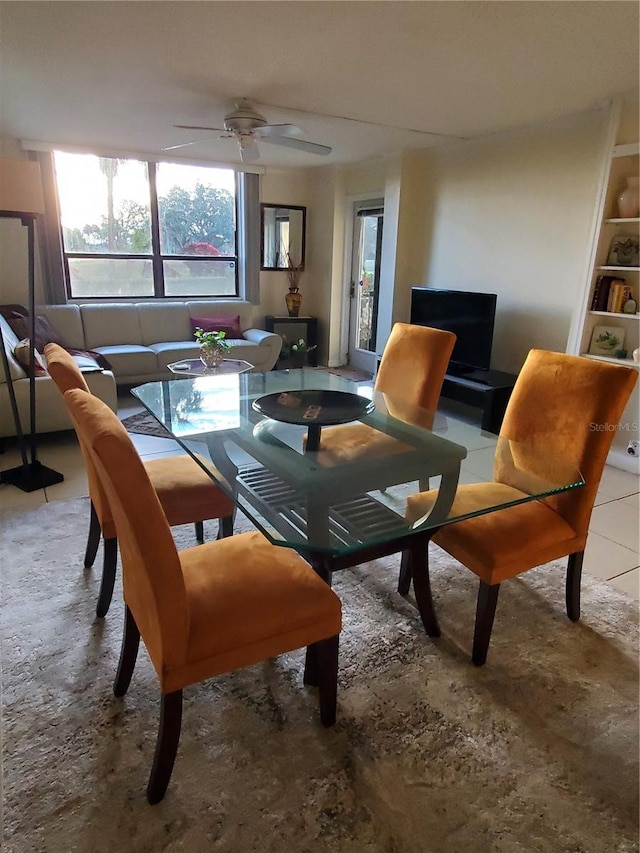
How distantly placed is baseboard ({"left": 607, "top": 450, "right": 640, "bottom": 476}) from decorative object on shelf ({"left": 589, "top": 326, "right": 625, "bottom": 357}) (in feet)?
2.21

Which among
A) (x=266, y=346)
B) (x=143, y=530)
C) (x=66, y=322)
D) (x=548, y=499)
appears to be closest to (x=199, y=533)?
(x=143, y=530)

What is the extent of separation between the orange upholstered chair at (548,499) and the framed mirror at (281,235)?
504 cm

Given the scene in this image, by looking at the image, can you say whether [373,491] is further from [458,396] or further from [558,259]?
[558,259]

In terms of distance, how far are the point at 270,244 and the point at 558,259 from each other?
363 centimetres

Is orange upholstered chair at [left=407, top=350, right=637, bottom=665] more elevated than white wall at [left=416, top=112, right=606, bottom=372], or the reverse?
white wall at [left=416, top=112, right=606, bottom=372]

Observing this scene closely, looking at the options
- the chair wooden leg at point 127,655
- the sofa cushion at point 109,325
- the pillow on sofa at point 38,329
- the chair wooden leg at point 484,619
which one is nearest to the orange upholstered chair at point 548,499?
the chair wooden leg at point 484,619

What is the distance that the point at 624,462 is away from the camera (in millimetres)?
3553

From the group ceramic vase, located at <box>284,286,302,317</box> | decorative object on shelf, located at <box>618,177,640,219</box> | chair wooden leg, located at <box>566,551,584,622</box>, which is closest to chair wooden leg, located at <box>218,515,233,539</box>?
chair wooden leg, located at <box>566,551,584,622</box>

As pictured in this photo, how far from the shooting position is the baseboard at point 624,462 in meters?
3.48

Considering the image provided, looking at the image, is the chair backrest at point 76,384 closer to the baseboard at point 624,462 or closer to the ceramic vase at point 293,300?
the baseboard at point 624,462

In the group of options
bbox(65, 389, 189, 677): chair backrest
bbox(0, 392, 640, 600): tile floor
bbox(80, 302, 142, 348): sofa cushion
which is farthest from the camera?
bbox(80, 302, 142, 348): sofa cushion

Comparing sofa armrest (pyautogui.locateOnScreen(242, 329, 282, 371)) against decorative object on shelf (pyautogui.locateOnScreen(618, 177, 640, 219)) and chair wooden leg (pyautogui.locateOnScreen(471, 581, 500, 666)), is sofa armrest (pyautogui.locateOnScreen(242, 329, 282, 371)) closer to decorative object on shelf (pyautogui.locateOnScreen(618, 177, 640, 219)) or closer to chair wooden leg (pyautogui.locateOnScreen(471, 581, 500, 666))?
decorative object on shelf (pyautogui.locateOnScreen(618, 177, 640, 219))

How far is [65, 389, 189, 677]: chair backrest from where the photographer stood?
1090 millimetres

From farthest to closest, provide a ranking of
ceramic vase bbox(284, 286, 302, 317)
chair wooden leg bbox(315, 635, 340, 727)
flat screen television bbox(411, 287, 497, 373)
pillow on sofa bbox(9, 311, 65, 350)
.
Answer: ceramic vase bbox(284, 286, 302, 317) → pillow on sofa bbox(9, 311, 65, 350) → flat screen television bbox(411, 287, 497, 373) → chair wooden leg bbox(315, 635, 340, 727)
